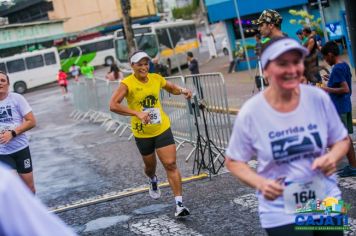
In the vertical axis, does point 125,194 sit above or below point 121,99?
below

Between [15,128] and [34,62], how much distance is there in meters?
40.1

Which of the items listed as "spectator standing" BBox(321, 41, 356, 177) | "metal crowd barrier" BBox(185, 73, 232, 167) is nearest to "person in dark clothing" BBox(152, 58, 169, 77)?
"metal crowd barrier" BBox(185, 73, 232, 167)

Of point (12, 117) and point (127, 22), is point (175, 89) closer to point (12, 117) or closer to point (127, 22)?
point (12, 117)

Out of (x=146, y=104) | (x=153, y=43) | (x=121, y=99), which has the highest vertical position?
(x=153, y=43)

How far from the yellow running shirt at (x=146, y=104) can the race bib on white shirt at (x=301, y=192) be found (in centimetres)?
367

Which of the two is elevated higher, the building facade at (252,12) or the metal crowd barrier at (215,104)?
the building facade at (252,12)

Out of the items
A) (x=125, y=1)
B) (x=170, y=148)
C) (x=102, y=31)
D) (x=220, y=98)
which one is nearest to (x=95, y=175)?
(x=220, y=98)

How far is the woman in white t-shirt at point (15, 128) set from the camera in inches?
264

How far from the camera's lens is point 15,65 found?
44.3 m

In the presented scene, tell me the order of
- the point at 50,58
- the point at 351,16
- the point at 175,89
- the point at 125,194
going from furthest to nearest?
1. the point at 50,58
2. the point at 351,16
3. the point at 125,194
4. the point at 175,89

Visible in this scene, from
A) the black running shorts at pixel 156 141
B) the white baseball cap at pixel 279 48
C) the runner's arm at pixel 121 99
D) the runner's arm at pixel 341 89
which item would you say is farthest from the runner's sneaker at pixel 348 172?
the white baseball cap at pixel 279 48

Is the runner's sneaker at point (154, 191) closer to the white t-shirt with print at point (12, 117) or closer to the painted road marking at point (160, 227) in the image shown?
the painted road marking at point (160, 227)

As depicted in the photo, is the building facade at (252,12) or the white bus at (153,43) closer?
the building facade at (252,12)

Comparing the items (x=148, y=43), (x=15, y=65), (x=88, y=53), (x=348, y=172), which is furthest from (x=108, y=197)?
(x=88, y=53)
